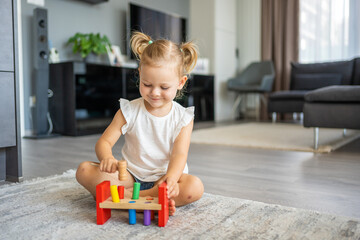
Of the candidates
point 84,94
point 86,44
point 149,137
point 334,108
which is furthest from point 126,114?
point 86,44

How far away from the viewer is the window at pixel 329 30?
14.3ft

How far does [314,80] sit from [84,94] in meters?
2.74

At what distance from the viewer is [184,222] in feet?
2.79

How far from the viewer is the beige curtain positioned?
4.75 m

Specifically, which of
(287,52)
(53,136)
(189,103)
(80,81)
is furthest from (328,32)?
(53,136)

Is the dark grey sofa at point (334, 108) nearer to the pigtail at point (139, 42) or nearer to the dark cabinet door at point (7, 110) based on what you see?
the pigtail at point (139, 42)

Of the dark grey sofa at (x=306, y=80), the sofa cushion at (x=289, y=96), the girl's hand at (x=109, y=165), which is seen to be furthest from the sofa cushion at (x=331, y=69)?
the girl's hand at (x=109, y=165)

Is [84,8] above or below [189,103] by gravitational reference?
above

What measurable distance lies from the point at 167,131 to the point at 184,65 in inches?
7.7

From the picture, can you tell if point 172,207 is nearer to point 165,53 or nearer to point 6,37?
point 165,53

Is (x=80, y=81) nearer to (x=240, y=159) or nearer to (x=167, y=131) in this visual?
(x=240, y=159)

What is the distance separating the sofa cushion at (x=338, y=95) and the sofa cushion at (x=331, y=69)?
216 cm

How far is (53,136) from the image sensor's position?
284 centimetres

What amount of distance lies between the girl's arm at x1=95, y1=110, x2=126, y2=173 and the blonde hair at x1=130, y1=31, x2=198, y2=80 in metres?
0.19
